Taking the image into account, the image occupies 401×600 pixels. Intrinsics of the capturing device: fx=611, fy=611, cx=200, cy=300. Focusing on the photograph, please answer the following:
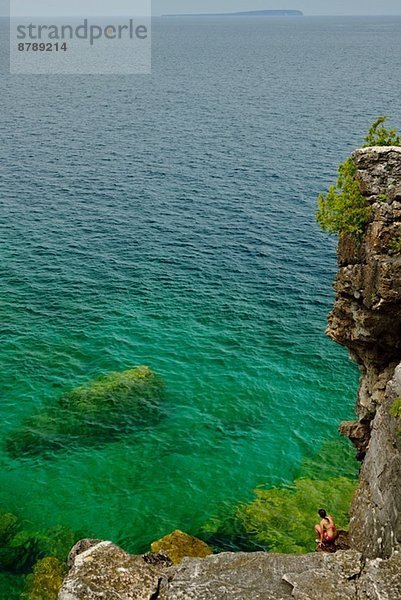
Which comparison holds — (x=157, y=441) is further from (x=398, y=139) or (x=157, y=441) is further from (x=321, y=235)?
(x=321, y=235)

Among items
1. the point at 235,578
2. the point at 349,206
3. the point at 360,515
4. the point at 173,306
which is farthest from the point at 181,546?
the point at 173,306

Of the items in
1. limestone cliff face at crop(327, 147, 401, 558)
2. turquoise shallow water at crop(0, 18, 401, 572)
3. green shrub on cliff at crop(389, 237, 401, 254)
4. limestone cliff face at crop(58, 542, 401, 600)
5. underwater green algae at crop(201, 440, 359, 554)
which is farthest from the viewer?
turquoise shallow water at crop(0, 18, 401, 572)

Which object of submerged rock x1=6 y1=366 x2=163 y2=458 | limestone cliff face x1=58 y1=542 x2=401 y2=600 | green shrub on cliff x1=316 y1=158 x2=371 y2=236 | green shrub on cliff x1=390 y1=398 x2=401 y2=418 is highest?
green shrub on cliff x1=316 y1=158 x2=371 y2=236

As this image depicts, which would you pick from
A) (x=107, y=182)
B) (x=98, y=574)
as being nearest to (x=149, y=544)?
(x=98, y=574)

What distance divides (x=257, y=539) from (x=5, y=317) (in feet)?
114

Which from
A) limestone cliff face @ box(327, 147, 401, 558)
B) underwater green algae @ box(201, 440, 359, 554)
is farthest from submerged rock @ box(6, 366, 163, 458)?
limestone cliff face @ box(327, 147, 401, 558)

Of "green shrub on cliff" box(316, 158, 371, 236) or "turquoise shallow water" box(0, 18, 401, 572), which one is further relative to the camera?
"turquoise shallow water" box(0, 18, 401, 572)

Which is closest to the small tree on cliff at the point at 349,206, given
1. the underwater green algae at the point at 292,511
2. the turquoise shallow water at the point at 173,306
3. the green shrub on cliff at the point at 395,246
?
the green shrub on cliff at the point at 395,246

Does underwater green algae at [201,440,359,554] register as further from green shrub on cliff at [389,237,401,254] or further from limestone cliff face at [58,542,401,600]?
green shrub on cliff at [389,237,401,254]

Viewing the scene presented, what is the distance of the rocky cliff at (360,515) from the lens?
2073 centimetres

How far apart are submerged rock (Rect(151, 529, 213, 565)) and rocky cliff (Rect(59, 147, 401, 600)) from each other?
844cm

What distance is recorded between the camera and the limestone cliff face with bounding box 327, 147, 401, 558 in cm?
2597

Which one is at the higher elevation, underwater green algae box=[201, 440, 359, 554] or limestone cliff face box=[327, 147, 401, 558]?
limestone cliff face box=[327, 147, 401, 558]

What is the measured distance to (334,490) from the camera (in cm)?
4097
